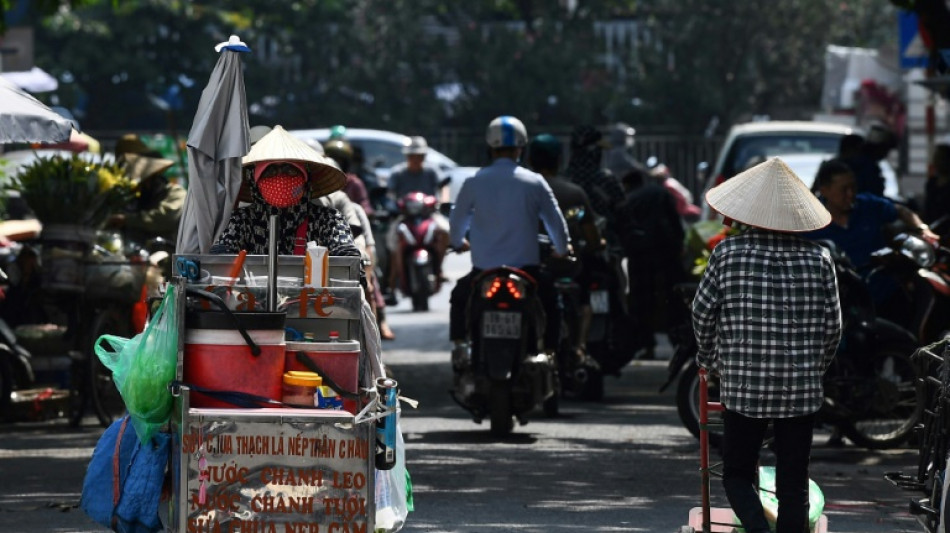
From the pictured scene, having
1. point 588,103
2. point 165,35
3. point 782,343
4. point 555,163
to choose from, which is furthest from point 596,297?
point 165,35

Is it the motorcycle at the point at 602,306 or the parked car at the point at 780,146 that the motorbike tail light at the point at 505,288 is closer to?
the motorcycle at the point at 602,306

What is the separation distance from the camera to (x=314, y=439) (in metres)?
6.95

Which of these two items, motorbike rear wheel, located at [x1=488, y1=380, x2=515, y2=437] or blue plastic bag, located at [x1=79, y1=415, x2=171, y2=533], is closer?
blue plastic bag, located at [x1=79, y1=415, x2=171, y2=533]

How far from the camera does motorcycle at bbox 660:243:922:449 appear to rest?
11.8m

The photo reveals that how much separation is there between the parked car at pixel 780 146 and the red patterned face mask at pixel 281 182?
1319cm

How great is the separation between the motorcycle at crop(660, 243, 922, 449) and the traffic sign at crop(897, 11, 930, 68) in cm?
759

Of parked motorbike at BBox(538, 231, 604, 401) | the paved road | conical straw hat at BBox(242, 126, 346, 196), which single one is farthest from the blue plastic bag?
parked motorbike at BBox(538, 231, 604, 401)

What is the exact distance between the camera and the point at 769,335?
765 cm

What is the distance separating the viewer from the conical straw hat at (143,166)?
14031mm

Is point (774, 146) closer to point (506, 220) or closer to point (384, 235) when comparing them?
point (384, 235)

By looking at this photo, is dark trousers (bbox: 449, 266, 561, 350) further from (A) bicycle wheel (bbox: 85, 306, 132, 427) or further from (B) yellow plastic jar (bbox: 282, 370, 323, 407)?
(B) yellow plastic jar (bbox: 282, 370, 323, 407)

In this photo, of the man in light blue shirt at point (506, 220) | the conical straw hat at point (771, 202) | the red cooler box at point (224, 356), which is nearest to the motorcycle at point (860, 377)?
the man in light blue shirt at point (506, 220)

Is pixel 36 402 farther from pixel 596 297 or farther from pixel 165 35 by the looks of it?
pixel 165 35

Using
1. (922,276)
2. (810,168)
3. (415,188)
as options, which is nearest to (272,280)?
(922,276)
